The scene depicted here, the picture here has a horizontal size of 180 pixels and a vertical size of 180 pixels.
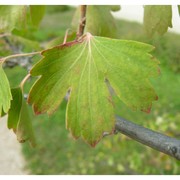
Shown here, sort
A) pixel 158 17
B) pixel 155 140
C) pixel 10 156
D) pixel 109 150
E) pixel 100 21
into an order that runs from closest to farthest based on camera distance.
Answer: pixel 155 140 < pixel 158 17 < pixel 100 21 < pixel 109 150 < pixel 10 156

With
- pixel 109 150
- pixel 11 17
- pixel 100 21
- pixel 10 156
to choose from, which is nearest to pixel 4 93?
pixel 11 17

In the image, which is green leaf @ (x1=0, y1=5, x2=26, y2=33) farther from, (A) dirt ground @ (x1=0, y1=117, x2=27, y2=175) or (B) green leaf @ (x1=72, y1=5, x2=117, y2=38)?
(A) dirt ground @ (x1=0, y1=117, x2=27, y2=175)

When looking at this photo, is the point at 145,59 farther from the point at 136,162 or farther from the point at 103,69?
the point at 136,162

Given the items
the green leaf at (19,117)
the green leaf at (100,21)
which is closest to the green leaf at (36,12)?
the green leaf at (100,21)

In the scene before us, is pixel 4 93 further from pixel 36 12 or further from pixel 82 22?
pixel 36 12

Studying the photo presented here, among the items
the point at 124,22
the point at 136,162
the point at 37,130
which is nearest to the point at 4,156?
the point at 37,130

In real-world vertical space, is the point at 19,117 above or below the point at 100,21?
below
